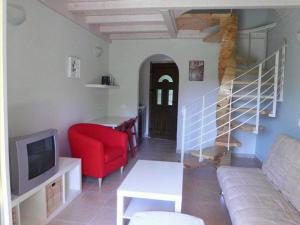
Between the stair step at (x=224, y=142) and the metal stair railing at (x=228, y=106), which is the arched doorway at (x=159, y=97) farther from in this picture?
the stair step at (x=224, y=142)

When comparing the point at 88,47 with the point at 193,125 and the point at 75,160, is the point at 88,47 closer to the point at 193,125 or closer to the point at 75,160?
the point at 75,160

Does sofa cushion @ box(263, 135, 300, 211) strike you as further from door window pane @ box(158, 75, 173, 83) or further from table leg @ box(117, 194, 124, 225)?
door window pane @ box(158, 75, 173, 83)

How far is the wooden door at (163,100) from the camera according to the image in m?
6.47

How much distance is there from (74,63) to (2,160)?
2504 mm

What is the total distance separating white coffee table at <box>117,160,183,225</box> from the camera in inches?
77.7

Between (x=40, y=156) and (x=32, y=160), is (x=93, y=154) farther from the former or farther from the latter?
(x=32, y=160)

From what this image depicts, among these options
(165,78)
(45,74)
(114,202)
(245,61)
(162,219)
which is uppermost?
(245,61)

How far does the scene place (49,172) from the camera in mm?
2277

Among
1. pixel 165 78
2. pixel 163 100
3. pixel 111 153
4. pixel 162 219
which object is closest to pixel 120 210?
pixel 162 219

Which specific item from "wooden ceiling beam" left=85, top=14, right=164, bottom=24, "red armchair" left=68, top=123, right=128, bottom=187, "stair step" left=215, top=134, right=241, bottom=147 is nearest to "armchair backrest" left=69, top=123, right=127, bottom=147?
"red armchair" left=68, top=123, right=128, bottom=187

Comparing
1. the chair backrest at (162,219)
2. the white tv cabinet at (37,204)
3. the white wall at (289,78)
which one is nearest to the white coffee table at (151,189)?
the chair backrest at (162,219)

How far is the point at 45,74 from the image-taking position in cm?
280

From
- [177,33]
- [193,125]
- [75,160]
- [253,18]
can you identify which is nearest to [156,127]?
[193,125]

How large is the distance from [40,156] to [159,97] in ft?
15.5
